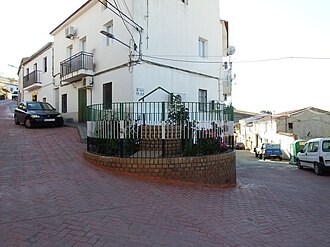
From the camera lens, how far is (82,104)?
17062 mm

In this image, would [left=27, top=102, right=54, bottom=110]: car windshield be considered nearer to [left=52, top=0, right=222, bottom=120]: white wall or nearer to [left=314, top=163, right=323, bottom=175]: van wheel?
[left=52, top=0, right=222, bottom=120]: white wall

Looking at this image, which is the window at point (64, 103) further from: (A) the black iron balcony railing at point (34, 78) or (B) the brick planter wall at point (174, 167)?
(B) the brick planter wall at point (174, 167)

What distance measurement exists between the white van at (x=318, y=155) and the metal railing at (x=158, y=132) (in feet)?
24.7

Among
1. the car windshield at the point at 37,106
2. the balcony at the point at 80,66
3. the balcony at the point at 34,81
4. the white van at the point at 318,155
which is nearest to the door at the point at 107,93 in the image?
the balcony at the point at 80,66

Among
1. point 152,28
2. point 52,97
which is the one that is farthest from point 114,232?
point 52,97

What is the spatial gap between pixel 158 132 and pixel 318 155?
10.0 metres

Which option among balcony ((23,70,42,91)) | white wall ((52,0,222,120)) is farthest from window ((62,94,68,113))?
balcony ((23,70,42,91))

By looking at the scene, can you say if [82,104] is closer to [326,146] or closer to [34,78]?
[34,78]

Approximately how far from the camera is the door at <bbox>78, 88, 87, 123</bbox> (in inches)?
660

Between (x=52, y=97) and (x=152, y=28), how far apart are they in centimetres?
1163

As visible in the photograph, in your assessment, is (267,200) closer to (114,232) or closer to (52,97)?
(114,232)

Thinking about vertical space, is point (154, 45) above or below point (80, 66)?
above

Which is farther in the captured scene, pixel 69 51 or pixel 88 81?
pixel 69 51

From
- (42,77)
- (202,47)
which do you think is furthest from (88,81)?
(42,77)
